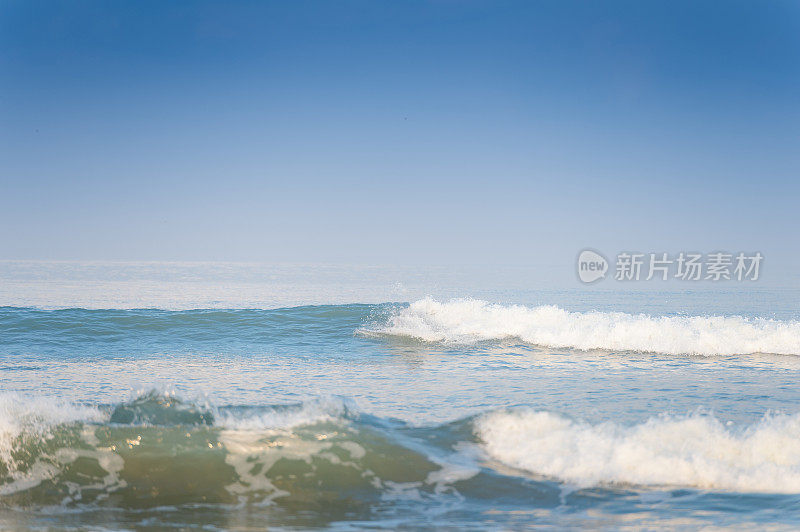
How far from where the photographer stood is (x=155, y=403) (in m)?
6.50

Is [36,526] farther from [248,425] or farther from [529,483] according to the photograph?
[529,483]

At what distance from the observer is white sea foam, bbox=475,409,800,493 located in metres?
5.26

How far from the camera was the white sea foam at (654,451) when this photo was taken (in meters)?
5.26

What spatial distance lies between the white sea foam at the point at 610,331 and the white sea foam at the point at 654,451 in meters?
7.43

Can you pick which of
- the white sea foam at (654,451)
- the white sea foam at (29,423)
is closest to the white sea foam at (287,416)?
the white sea foam at (29,423)

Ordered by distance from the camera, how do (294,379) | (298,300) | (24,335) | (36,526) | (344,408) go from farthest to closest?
(298,300), (24,335), (294,379), (344,408), (36,526)

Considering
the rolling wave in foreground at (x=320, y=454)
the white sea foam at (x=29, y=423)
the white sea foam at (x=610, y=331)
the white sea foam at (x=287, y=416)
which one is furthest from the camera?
the white sea foam at (x=610, y=331)

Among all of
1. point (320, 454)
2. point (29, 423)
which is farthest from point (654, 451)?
point (29, 423)

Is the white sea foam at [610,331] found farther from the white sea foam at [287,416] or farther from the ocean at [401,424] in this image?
the white sea foam at [287,416]

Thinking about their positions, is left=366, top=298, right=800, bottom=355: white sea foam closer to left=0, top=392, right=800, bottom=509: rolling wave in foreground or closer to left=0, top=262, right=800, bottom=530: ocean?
left=0, top=262, right=800, bottom=530: ocean

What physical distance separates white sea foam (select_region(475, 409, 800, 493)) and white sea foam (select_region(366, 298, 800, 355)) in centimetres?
743

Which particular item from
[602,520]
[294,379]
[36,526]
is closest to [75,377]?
[294,379]

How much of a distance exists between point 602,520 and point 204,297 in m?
18.2

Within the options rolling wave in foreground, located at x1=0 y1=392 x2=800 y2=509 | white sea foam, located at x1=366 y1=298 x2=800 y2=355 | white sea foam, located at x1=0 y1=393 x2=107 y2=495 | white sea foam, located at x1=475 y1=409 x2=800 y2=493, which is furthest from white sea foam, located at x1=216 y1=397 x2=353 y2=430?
white sea foam, located at x1=366 y1=298 x2=800 y2=355
